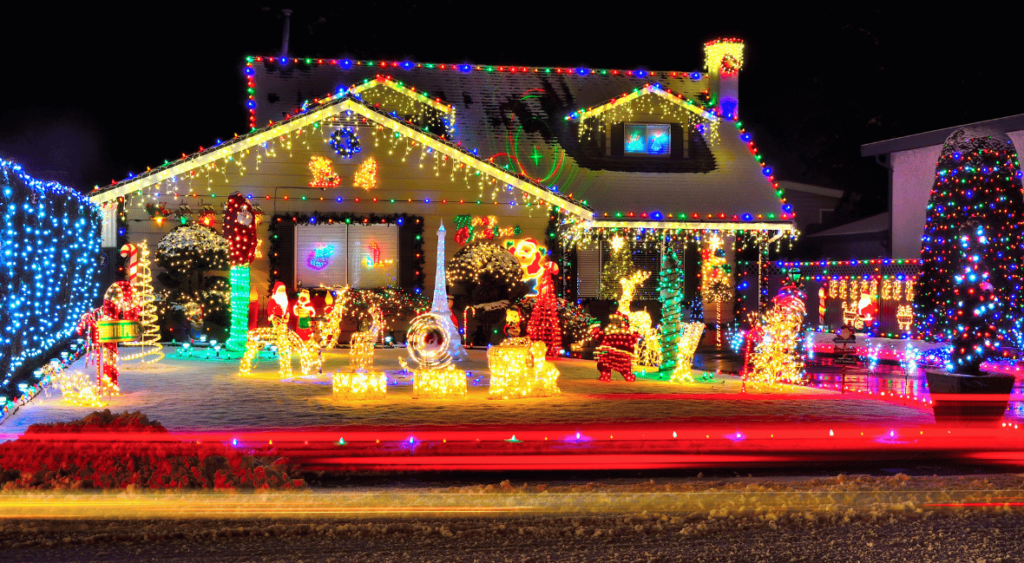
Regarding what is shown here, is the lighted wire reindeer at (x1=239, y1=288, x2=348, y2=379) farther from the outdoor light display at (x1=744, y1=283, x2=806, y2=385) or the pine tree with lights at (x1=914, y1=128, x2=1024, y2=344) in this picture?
the pine tree with lights at (x1=914, y1=128, x2=1024, y2=344)

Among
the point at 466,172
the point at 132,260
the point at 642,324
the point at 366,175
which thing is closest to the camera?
the point at 642,324

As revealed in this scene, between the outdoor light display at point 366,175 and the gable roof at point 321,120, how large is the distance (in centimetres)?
92

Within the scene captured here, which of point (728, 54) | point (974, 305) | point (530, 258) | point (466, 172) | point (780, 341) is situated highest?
point (728, 54)

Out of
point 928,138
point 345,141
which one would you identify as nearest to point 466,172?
point 345,141

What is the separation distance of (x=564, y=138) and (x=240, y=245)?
11.3 meters

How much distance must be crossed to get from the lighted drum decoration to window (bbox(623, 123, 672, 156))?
1364 cm

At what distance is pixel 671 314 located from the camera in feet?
49.7

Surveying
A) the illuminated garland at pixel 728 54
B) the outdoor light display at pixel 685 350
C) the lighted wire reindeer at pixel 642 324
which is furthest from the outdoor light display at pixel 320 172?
the illuminated garland at pixel 728 54

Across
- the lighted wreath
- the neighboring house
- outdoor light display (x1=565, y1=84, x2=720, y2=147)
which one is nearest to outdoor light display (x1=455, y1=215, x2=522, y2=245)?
the lighted wreath

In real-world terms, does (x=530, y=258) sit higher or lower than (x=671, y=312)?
higher

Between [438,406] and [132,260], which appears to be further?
[132,260]

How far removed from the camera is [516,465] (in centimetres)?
862

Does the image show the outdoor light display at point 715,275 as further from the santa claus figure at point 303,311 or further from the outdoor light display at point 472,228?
the santa claus figure at point 303,311

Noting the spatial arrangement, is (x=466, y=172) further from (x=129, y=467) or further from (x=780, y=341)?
(x=129, y=467)
